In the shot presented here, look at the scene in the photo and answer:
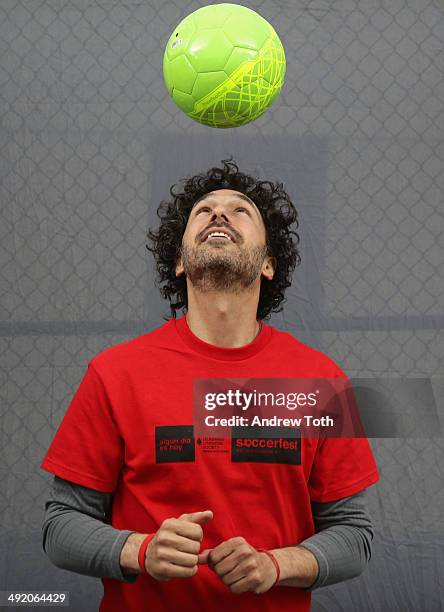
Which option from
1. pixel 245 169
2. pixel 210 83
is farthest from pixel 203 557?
pixel 245 169

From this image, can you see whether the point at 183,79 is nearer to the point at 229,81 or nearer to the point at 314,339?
the point at 229,81

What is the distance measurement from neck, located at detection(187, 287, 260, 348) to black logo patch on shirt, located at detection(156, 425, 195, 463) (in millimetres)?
227

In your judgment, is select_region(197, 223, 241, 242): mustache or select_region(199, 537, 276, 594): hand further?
select_region(197, 223, 241, 242): mustache

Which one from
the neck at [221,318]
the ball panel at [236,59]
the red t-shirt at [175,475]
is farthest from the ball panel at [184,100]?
the red t-shirt at [175,475]

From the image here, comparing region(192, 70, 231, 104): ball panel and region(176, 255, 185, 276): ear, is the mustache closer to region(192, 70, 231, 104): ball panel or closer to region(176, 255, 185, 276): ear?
region(176, 255, 185, 276): ear

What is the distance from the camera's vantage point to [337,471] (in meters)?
1.44

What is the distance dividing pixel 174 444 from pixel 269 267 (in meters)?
0.56

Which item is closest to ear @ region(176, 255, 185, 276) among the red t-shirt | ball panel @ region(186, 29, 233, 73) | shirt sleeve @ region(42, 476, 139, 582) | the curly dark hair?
the curly dark hair

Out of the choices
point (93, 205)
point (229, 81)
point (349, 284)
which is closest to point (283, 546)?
point (229, 81)

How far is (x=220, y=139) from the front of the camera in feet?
8.35

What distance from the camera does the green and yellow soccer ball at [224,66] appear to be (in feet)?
5.46

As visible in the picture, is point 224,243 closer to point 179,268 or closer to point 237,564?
point 179,268

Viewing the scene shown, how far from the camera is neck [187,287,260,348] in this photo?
1.52 m

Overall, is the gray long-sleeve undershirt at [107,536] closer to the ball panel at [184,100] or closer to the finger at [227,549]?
the finger at [227,549]
